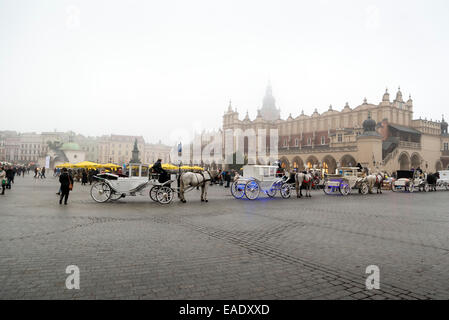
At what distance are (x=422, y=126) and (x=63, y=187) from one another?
191ft

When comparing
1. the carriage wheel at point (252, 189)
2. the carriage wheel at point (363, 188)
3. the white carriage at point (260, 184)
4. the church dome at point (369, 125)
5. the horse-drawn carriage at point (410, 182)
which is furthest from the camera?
the church dome at point (369, 125)

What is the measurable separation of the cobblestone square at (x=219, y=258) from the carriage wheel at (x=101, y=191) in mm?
4557

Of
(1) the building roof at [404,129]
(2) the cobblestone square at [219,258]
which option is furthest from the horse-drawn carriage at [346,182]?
(1) the building roof at [404,129]

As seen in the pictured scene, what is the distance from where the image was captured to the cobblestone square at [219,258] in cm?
372

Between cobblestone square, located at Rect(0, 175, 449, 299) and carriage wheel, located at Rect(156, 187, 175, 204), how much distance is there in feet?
14.4

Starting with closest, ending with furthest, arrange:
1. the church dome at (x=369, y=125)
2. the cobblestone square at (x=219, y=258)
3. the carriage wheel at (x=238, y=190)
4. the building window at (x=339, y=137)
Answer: the cobblestone square at (x=219, y=258)
the carriage wheel at (x=238, y=190)
the church dome at (x=369, y=125)
the building window at (x=339, y=137)

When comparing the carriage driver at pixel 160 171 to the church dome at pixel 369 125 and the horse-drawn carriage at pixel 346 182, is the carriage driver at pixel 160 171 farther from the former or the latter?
the church dome at pixel 369 125

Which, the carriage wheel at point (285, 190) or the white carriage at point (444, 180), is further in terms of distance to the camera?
the white carriage at point (444, 180)

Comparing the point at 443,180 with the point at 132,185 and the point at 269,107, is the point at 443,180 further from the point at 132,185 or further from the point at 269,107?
the point at 269,107

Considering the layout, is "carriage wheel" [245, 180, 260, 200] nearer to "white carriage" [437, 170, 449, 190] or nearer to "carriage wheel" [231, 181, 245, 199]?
"carriage wheel" [231, 181, 245, 199]

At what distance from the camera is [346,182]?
20.5m

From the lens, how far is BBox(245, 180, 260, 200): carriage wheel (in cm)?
1659
